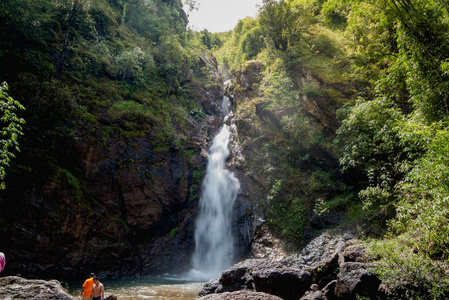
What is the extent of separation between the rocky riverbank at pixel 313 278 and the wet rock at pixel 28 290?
4048 mm

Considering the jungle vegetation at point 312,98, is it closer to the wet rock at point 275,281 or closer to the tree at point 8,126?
the tree at point 8,126

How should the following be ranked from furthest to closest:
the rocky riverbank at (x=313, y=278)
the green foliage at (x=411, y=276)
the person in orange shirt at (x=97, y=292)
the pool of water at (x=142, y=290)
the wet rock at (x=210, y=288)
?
the pool of water at (x=142, y=290) → the wet rock at (x=210, y=288) → the person in orange shirt at (x=97, y=292) → the rocky riverbank at (x=313, y=278) → the green foliage at (x=411, y=276)

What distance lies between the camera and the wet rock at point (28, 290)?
5410 millimetres

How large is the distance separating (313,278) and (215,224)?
1031 cm

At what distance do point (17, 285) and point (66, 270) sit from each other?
27.6ft

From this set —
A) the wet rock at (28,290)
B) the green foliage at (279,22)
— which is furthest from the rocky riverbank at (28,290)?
the green foliage at (279,22)

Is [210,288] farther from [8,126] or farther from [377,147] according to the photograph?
[377,147]

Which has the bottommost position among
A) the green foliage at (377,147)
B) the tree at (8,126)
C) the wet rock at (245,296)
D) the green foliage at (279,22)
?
the wet rock at (245,296)

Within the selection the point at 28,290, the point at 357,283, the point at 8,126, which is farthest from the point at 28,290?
the point at 357,283

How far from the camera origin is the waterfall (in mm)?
16906

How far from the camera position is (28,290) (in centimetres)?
564

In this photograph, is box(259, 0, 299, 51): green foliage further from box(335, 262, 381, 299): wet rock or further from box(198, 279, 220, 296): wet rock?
box(198, 279, 220, 296): wet rock

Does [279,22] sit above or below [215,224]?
above

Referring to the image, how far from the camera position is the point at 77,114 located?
14484 millimetres
